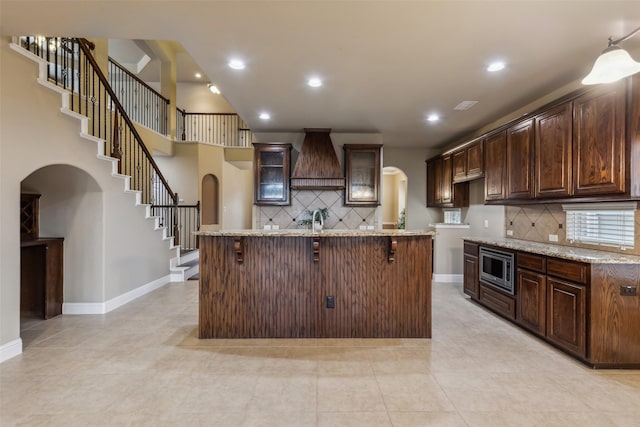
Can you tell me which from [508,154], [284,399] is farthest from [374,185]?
[284,399]

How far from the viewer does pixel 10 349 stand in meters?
2.78

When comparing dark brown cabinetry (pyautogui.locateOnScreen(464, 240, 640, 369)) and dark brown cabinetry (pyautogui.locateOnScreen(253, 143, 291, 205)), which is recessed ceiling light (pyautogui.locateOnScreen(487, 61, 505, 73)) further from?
dark brown cabinetry (pyautogui.locateOnScreen(253, 143, 291, 205))

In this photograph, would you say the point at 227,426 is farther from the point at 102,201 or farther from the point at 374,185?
the point at 374,185

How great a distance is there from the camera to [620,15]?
224 centimetres

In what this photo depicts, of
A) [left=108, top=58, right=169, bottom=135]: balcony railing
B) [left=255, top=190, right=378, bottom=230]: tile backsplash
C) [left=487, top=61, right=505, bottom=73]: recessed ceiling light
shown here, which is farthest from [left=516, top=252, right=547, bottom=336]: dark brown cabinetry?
[left=108, top=58, right=169, bottom=135]: balcony railing

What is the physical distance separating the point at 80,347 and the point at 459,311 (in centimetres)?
425

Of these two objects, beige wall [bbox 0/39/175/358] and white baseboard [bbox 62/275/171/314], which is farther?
white baseboard [bbox 62/275/171/314]

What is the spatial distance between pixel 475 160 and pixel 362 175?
1.77 m

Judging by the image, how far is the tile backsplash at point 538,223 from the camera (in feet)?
12.0

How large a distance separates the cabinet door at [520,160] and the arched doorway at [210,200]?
7568 millimetres

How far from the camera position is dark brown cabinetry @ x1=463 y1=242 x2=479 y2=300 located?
449cm

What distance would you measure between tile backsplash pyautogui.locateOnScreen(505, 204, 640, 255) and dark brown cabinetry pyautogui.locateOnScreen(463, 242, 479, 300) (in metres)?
0.60

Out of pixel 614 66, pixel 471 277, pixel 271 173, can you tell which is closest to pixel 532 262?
pixel 471 277

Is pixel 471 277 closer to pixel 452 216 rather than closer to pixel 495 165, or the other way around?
pixel 495 165
